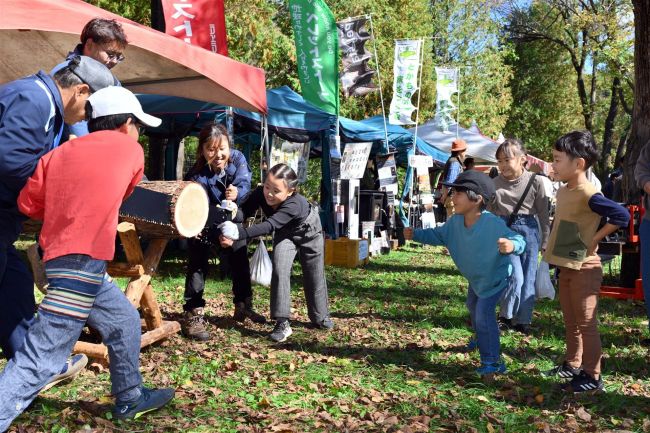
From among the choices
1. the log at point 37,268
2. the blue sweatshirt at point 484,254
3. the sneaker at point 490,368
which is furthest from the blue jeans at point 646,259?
the log at point 37,268

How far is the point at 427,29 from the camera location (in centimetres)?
3488

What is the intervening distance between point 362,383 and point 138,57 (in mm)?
4481

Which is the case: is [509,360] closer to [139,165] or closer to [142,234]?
[142,234]

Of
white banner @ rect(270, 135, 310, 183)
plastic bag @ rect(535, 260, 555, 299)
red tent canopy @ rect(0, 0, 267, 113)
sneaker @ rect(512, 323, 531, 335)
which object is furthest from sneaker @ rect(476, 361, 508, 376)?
white banner @ rect(270, 135, 310, 183)

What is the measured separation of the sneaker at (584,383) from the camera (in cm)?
456

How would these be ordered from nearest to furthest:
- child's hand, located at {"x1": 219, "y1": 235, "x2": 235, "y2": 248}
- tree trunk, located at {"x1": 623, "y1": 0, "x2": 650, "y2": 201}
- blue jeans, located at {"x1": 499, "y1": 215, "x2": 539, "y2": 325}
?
child's hand, located at {"x1": 219, "y1": 235, "x2": 235, "y2": 248} < blue jeans, located at {"x1": 499, "y1": 215, "x2": 539, "y2": 325} < tree trunk, located at {"x1": 623, "y1": 0, "x2": 650, "y2": 201}

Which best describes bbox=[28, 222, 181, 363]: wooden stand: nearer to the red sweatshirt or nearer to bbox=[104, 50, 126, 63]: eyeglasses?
bbox=[104, 50, 126, 63]: eyeglasses

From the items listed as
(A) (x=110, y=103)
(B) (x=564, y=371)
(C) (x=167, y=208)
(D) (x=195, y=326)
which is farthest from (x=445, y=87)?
(A) (x=110, y=103)

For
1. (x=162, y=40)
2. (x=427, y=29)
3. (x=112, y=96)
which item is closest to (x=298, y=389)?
(x=112, y=96)

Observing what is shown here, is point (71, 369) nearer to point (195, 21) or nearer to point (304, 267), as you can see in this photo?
point (304, 267)

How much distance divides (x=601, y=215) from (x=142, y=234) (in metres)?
3.39

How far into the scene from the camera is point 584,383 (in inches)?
180

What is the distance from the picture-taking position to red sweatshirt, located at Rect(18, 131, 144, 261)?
3189 mm

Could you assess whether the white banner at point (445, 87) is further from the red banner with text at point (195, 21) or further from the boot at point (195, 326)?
the boot at point (195, 326)
